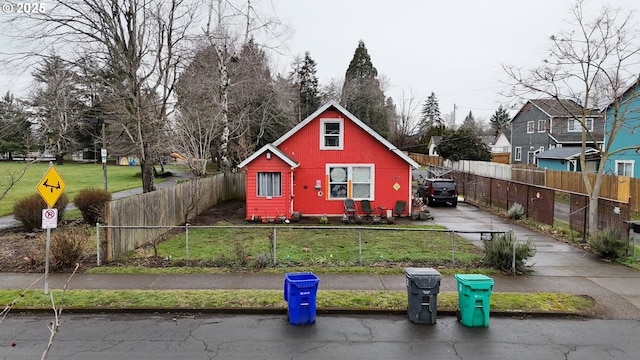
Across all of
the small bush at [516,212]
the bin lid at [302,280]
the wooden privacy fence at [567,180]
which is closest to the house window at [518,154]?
the wooden privacy fence at [567,180]

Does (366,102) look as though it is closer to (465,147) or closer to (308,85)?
(308,85)

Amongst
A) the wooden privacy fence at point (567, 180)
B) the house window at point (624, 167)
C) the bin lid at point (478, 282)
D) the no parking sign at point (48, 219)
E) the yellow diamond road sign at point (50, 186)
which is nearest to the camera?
the bin lid at point (478, 282)

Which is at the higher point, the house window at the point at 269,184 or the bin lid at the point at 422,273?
the house window at the point at 269,184

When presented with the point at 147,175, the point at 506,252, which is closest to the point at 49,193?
the point at 506,252

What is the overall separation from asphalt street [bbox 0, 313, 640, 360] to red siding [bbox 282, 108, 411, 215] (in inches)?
518

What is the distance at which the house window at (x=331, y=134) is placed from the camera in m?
21.6

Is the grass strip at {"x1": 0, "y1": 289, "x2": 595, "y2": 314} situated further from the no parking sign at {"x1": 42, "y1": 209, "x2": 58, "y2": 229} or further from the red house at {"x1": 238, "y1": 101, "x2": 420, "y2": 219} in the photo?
the red house at {"x1": 238, "y1": 101, "x2": 420, "y2": 219}

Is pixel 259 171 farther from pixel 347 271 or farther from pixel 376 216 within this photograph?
pixel 347 271

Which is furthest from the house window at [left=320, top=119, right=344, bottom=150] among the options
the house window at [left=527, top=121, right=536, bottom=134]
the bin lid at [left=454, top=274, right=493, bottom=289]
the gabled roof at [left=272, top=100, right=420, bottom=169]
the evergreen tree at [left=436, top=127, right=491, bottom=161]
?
the house window at [left=527, top=121, right=536, bottom=134]

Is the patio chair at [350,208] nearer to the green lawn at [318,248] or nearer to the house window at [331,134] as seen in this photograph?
the house window at [331,134]

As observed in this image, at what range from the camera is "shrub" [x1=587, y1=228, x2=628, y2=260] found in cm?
1325

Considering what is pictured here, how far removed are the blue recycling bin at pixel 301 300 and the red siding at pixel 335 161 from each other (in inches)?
529

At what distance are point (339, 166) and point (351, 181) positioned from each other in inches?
36.5

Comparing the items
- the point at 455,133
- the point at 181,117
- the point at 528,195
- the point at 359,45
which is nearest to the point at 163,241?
the point at 181,117
